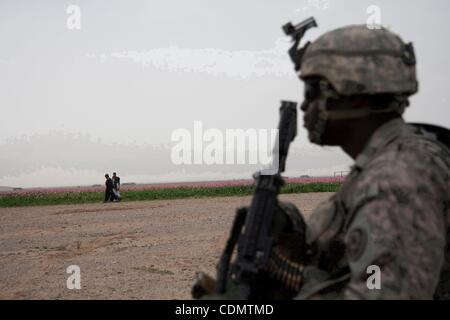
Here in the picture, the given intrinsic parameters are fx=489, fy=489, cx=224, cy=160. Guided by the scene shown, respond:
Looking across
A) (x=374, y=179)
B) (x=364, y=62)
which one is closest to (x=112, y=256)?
(x=364, y=62)

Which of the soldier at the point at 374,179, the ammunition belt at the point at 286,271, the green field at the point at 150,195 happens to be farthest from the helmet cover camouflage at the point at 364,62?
the green field at the point at 150,195

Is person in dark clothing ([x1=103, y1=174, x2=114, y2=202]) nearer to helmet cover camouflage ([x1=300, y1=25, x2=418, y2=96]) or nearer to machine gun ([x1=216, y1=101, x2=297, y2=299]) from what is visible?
machine gun ([x1=216, y1=101, x2=297, y2=299])

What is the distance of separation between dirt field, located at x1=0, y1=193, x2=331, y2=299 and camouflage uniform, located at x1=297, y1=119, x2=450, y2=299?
4736 millimetres

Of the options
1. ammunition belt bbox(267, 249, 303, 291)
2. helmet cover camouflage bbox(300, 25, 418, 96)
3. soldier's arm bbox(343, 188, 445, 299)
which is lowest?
ammunition belt bbox(267, 249, 303, 291)

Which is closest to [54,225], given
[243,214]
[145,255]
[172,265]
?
[145,255]

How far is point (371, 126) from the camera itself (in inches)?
80.4

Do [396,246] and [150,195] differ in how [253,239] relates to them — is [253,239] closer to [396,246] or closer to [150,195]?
[396,246]

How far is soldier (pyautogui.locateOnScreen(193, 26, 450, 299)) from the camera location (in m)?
1.60

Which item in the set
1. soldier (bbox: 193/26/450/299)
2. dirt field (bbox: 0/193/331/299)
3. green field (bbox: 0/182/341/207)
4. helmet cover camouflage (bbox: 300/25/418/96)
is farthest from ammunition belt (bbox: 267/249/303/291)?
green field (bbox: 0/182/341/207)

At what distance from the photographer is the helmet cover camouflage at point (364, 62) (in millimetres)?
1967

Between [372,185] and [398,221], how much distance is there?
0.48ft

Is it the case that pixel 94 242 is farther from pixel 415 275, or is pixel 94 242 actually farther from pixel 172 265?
pixel 415 275

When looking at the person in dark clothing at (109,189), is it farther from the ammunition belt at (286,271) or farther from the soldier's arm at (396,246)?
the soldier's arm at (396,246)

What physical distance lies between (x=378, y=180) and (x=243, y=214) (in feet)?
2.23
